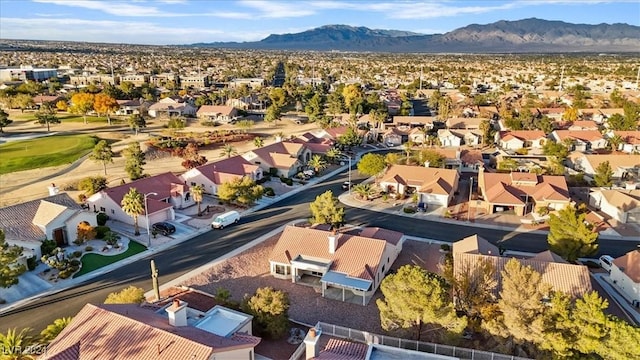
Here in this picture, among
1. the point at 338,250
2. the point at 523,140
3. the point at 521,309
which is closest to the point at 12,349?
the point at 338,250

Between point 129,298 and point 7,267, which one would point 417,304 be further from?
point 7,267

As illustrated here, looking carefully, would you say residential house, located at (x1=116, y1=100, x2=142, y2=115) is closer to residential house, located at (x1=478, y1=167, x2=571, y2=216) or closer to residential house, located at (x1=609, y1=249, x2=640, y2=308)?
residential house, located at (x1=478, y1=167, x2=571, y2=216)

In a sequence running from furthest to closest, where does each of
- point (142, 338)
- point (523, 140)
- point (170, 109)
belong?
point (170, 109), point (523, 140), point (142, 338)

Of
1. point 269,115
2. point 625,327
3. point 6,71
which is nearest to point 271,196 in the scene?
point 625,327

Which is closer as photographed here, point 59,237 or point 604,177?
point 59,237

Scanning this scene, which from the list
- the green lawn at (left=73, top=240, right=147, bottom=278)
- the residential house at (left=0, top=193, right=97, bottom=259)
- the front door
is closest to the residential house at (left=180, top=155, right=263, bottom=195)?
the residential house at (left=0, top=193, right=97, bottom=259)
